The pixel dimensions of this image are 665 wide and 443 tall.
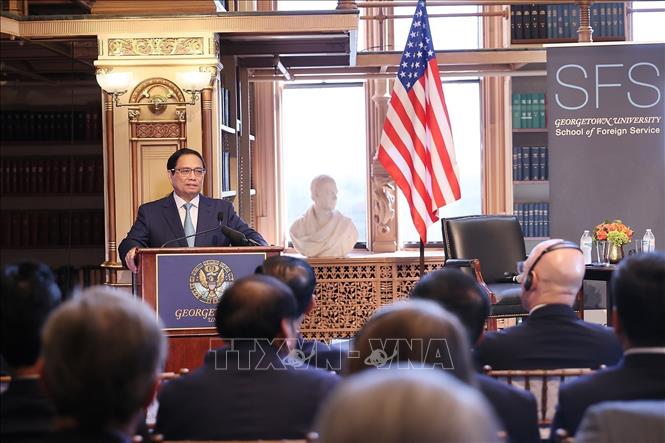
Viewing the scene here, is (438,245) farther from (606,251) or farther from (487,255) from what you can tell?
(606,251)

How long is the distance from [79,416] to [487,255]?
5.61 m

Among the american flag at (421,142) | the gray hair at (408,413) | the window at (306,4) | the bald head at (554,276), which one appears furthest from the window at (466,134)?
the gray hair at (408,413)

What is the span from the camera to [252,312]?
7.22 feet

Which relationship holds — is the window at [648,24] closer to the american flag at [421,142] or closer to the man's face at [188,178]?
the american flag at [421,142]

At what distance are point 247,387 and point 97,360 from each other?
64 cm

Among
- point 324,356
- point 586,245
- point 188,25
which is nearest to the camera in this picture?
point 324,356

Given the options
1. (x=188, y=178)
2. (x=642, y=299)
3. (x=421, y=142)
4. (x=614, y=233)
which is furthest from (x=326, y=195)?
(x=642, y=299)

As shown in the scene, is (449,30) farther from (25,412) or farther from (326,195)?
(25,412)

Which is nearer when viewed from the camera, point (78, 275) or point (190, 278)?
point (190, 278)

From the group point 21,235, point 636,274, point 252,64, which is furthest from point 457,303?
point 21,235

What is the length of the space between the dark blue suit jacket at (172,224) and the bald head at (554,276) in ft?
7.43

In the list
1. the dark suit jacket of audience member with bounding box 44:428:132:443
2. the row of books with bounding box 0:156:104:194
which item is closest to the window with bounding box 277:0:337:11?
the row of books with bounding box 0:156:104:194

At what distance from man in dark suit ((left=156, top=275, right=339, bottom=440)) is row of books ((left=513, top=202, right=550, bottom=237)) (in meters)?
6.99

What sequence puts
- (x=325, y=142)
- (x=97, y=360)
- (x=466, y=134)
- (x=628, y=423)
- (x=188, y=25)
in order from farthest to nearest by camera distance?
(x=325, y=142) < (x=466, y=134) < (x=188, y=25) < (x=628, y=423) < (x=97, y=360)
